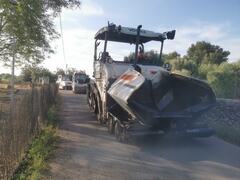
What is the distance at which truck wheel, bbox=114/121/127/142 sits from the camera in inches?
340

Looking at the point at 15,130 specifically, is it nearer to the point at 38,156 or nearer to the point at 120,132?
the point at 38,156

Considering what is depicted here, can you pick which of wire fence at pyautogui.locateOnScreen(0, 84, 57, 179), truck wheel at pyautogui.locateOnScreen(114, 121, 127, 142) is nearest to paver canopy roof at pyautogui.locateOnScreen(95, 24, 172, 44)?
truck wheel at pyautogui.locateOnScreen(114, 121, 127, 142)

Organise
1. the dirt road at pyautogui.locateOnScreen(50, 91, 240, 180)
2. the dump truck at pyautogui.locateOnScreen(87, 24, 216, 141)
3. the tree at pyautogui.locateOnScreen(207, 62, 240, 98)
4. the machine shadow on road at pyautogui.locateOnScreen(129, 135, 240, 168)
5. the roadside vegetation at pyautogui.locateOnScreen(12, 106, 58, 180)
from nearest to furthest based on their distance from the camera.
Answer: the roadside vegetation at pyautogui.locateOnScreen(12, 106, 58, 180) < the dirt road at pyautogui.locateOnScreen(50, 91, 240, 180) < the machine shadow on road at pyautogui.locateOnScreen(129, 135, 240, 168) < the dump truck at pyautogui.locateOnScreen(87, 24, 216, 141) < the tree at pyautogui.locateOnScreen(207, 62, 240, 98)

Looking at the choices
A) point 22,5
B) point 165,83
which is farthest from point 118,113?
point 22,5

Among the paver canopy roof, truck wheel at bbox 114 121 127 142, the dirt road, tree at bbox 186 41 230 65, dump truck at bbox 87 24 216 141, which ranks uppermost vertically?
tree at bbox 186 41 230 65

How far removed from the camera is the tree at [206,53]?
6059 cm

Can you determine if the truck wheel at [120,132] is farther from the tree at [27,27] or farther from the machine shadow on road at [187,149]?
the tree at [27,27]

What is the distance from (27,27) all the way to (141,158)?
8.90 meters

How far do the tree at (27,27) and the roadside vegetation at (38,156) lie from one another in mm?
5079

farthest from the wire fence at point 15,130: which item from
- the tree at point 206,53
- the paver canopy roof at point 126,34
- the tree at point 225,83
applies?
the tree at point 206,53

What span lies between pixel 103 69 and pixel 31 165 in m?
5.10

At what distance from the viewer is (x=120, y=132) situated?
893 centimetres

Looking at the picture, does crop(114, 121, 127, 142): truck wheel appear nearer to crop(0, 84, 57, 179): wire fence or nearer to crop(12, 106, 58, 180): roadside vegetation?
crop(12, 106, 58, 180): roadside vegetation

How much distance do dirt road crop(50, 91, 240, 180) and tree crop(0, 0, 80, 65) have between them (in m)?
5.15
